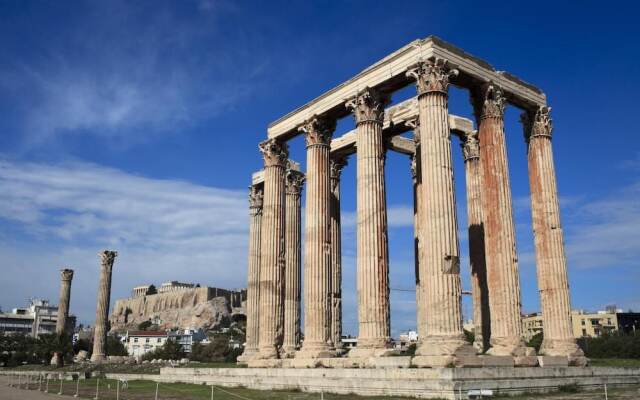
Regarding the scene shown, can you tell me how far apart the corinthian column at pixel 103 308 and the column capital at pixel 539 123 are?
60.6 m

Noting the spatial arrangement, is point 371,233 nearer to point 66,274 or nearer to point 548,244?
point 548,244

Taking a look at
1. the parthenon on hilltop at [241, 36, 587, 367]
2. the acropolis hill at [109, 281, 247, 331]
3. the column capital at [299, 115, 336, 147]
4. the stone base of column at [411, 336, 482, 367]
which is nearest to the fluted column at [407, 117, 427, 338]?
the parthenon on hilltop at [241, 36, 587, 367]

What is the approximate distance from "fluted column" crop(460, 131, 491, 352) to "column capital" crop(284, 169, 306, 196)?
12035mm

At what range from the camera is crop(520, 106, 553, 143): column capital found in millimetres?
31436

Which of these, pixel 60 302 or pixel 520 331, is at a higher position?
pixel 60 302

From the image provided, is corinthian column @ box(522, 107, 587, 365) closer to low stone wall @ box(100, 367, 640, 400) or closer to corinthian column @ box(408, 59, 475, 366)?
low stone wall @ box(100, 367, 640, 400)

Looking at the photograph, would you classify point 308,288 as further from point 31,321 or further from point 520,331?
point 31,321

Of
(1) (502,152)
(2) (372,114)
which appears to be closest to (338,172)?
(2) (372,114)

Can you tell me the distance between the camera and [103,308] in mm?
74812

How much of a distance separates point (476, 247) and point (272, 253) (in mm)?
→ 12168

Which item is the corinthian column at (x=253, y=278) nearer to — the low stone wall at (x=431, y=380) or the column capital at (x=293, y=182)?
the column capital at (x=293, y=182)

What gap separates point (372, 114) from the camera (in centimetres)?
2975

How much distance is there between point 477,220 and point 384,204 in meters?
7.76

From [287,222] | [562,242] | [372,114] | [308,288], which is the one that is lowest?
[308,288]
